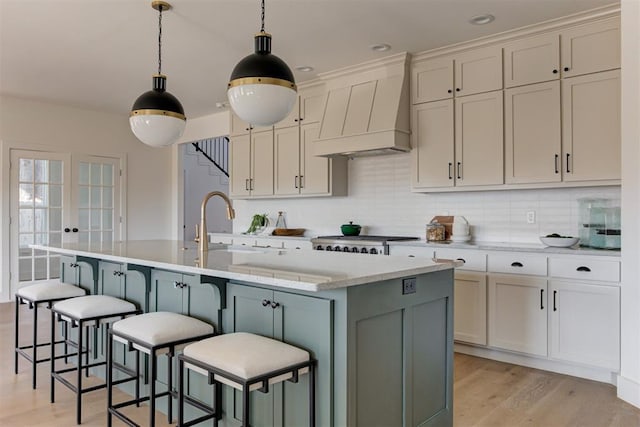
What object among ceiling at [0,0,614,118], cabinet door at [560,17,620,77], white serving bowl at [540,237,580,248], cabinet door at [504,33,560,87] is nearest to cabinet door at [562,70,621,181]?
cabinet door at [560,17,620,77]

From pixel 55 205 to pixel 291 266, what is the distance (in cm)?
575

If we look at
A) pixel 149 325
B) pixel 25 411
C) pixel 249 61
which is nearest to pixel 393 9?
pixel 249 61

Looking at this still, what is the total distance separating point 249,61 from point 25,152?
525cm

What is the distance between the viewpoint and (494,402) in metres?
2.87

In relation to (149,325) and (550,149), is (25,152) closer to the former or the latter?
(149,325)

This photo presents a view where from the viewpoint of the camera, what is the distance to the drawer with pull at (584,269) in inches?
122

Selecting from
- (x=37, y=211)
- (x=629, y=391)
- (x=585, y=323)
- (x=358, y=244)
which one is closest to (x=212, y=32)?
(x=358, y=244)

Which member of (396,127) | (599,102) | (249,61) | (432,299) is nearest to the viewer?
(432,299)

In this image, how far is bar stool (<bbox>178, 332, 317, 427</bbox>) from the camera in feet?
5.58

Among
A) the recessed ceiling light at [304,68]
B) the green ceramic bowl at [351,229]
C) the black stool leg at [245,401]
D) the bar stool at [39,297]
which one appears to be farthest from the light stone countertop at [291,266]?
the recessed ceiling light at [304,68]

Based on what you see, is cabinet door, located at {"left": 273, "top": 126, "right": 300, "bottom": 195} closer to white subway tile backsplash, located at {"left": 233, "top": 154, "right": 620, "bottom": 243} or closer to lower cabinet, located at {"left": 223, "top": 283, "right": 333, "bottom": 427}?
white subway tile backsplash, located at {"left": 233, "top": 154, "right": 620, "bottom": 243}

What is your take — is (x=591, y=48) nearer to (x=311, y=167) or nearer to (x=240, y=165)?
(x=311, y=167)

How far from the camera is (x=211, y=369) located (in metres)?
1.80

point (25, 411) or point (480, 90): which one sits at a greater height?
point (480, 90)
